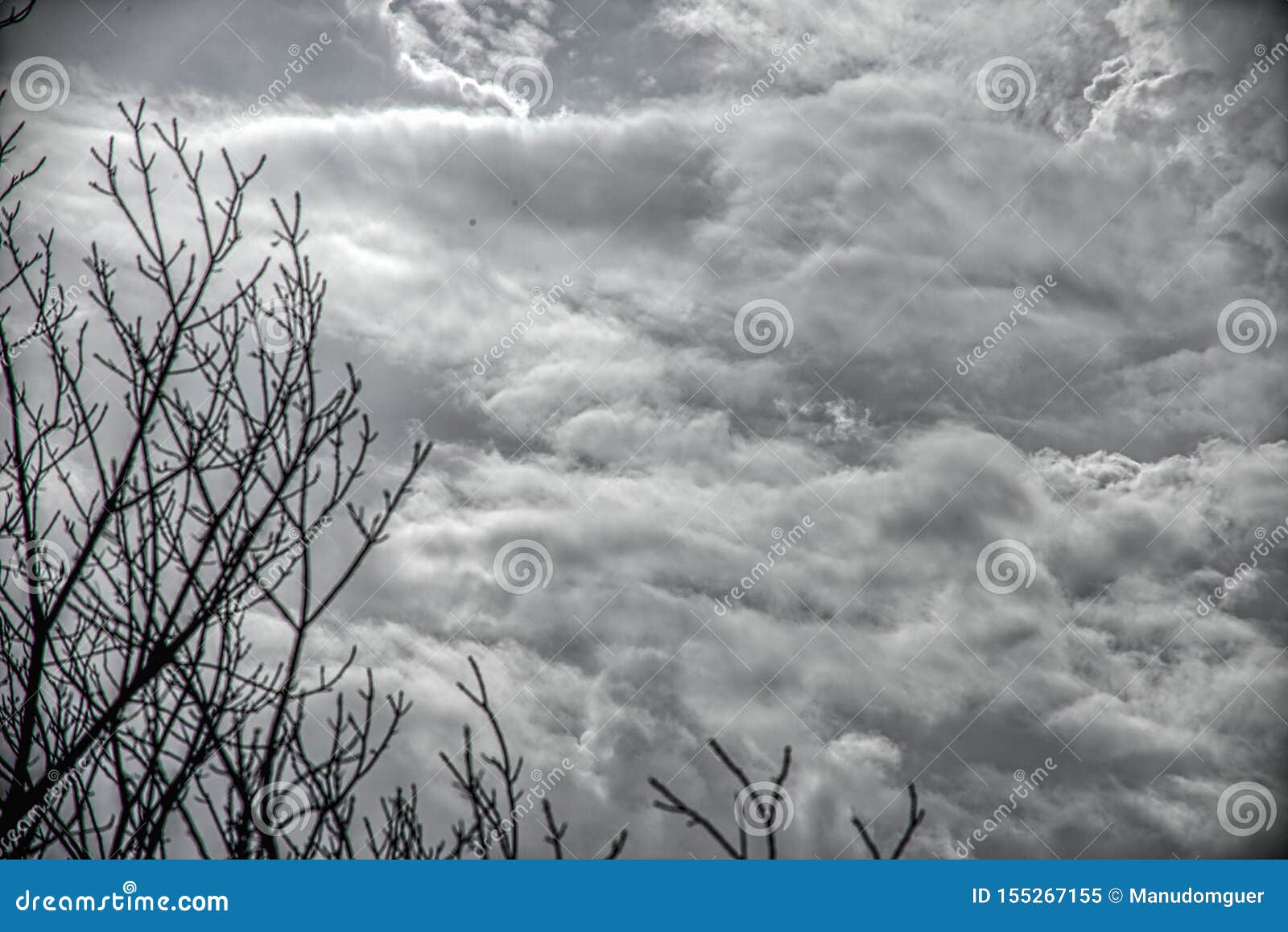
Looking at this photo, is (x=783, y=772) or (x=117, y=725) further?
(x=117, y=725)

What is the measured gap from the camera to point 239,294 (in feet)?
13.6

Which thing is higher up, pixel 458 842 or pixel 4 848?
pixel 458 842

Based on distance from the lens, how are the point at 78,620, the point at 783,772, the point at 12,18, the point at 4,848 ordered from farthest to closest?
the point at 78,620, the point at 12,18, the point at 4,848, the point at 783,772

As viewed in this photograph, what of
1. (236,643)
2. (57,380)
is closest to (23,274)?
(57,380)

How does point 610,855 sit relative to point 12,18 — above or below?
below

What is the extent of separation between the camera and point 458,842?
4.90 m

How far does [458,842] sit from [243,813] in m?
1.43

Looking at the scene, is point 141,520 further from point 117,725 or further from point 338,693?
point 338,693

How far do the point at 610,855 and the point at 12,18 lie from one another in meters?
4.31

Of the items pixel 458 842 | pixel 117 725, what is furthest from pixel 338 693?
pixel 458 842

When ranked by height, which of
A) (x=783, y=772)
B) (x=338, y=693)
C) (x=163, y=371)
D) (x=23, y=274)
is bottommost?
(x=783, y=772)

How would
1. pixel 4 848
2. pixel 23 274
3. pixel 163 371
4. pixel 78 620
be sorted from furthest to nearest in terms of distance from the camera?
pixel 78 620 → pixel 23 274 → pixel 163 371 → pixel 4 848

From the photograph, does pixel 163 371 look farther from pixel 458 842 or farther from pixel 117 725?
pixel 458 842

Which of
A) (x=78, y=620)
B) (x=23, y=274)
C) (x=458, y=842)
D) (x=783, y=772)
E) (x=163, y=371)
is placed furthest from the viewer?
(x=458, y=842)
